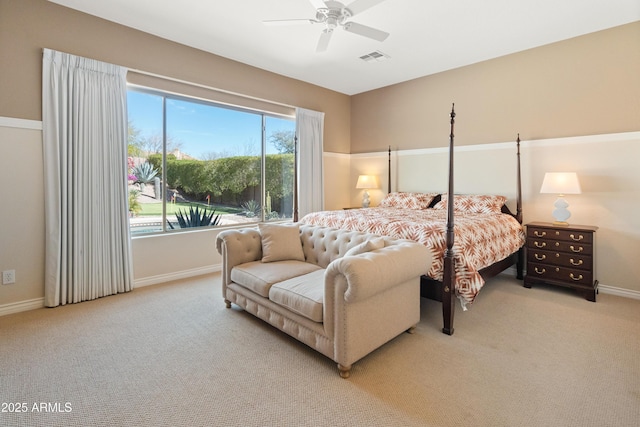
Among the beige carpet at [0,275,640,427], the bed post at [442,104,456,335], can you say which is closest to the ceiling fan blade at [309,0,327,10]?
the bed post at [442,104,456,335]

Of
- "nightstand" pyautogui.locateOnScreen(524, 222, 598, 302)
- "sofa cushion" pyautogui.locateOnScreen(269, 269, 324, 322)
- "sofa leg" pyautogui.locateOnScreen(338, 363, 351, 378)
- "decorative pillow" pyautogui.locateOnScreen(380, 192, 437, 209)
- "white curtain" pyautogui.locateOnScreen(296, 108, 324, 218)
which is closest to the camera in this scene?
"sofa leg" pyautogui.locateOnScreen(338, 363, 351, 378)

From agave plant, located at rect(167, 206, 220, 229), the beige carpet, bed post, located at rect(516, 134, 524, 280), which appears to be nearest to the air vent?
bed post, located at rect(516, 134, 524, 280)

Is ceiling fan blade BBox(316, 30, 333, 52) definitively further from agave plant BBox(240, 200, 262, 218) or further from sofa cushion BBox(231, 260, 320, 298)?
agave plant BBox(240, 200, 262, 218)

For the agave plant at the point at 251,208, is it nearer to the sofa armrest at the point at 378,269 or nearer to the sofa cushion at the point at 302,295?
the sofa cushion at the point at 302,295

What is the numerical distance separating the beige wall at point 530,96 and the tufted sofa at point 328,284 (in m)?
2.91

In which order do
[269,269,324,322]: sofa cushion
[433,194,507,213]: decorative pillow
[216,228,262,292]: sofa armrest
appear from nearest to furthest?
1. [269,269,324,322]: sofa cushion
2. [216,228,262,292]: sofa armrest
3. [433,194,507,213]: decorative pillow

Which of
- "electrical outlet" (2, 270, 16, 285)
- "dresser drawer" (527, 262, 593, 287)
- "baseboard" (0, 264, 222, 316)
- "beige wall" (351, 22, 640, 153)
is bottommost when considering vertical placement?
"baseboard" (0, 264, 222, 316)

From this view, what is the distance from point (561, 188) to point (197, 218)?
14.6 ft

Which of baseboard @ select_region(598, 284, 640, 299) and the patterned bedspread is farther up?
the patterned bedspread

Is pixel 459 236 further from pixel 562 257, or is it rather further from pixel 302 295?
pixel 562 257

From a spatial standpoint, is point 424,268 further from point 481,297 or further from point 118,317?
point 118,317

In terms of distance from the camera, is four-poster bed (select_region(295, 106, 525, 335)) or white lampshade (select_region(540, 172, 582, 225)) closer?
four-poster bed (select_region(295, 106, 525, 335))

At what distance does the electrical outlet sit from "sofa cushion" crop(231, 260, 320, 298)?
2034mm

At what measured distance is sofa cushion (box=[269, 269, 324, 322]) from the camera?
2161 mm
